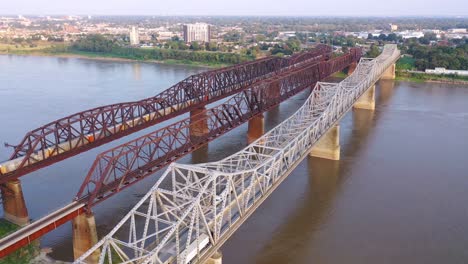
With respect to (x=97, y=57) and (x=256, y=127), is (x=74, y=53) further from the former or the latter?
(x=256, y=127)

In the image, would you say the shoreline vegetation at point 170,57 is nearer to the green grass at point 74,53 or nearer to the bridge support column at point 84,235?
the green grass at point 74,53

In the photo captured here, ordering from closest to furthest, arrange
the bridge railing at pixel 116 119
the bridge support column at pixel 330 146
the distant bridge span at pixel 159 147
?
the distant bridge span at pixel 159 147, the bridge railing at pixel 116 119, the bridge support column at pixel 330 146

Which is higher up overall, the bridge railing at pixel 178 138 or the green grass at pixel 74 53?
the green grass at pixel 74 53

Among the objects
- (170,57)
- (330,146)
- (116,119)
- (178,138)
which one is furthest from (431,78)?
(178,138)

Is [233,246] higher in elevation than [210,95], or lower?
lower

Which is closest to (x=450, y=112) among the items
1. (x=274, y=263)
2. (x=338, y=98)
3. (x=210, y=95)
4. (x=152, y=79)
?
(x=338, y=98)

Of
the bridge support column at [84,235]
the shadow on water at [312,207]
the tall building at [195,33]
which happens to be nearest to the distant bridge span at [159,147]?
the bridge support column at [84,235]

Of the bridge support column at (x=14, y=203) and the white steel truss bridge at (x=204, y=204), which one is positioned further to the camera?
the bridge support column at (x=14, y=203)

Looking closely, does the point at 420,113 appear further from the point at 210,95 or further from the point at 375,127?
the point at 210,95
